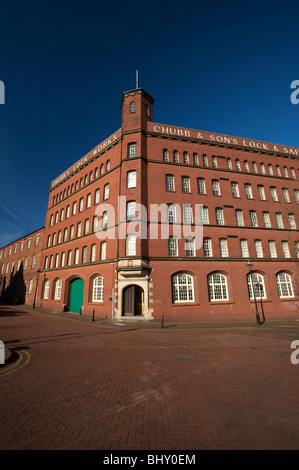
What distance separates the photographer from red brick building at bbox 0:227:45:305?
37.7 metres

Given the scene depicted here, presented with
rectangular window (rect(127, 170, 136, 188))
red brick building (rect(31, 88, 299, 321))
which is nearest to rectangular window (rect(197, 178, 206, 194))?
red brick building (rect(31, 88, 299, 321))

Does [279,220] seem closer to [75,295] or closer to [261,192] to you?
[261,192]

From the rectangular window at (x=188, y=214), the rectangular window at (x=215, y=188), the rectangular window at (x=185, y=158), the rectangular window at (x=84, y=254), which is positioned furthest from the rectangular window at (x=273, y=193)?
the rectangular window at (x=84, y=254)

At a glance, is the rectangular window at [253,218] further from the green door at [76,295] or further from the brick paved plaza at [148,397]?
the green door at [76,295]

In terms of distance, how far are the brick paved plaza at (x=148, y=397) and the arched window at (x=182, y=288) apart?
29.9 ft

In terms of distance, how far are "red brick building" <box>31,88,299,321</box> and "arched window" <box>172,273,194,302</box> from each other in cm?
10

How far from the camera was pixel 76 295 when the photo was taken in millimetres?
25266

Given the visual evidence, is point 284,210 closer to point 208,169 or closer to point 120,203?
point 208,169

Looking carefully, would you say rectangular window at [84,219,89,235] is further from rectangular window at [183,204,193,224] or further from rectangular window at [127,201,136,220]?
rectangular window at [183,204,193,224]

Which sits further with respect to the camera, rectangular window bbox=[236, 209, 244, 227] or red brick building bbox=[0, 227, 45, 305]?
red brick building bbox=[0, 227, 45, 305]

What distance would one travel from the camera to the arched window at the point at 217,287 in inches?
801

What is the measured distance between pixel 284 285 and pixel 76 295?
25104 millimetres
